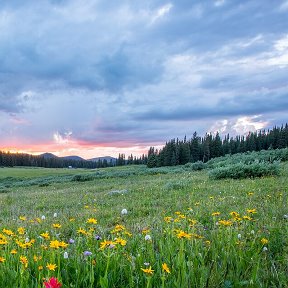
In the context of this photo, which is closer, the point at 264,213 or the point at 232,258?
the point at 232,258

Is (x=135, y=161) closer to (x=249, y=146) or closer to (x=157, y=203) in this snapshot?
(x=249, y=146)

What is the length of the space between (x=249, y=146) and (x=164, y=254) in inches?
4757

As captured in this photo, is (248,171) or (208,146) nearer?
(248,171)

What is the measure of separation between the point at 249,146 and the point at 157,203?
114m

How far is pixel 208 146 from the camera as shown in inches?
4417

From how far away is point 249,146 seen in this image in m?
118

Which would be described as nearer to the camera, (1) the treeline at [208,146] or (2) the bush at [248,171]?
(2) the bush at [248,171]

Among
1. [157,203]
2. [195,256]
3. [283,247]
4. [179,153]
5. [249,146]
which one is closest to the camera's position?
[195,256]

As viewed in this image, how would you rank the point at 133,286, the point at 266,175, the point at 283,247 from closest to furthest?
the point at 133,286 → the point at 283,247 → the point at 266,175

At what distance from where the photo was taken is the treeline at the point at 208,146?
10025 cm

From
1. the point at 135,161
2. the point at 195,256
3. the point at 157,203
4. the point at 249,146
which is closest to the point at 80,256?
the point at 195,256

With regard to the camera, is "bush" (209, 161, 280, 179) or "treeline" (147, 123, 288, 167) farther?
"treeline" (147, 123, 288, 167)

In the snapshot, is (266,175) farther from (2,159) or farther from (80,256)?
(2,159)

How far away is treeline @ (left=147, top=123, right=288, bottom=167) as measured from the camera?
329 feet
